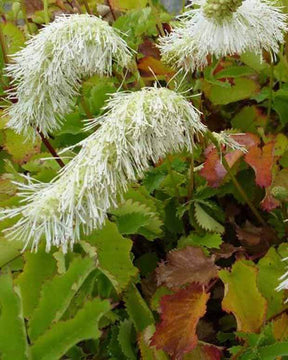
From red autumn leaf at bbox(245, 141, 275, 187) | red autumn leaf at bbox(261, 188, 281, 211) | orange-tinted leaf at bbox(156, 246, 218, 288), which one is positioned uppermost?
red autumn leaf at bbox(245, 141, 275, 187)

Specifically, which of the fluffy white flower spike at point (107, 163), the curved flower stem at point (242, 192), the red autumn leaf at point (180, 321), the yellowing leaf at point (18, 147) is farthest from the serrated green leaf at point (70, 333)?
the yellowing leaf at point (18, 147)

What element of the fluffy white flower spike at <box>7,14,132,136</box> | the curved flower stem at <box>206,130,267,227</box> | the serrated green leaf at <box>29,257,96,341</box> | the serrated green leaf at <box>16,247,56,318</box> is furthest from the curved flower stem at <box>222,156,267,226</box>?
the serrated green leaf at <box>29,257,96,341</box>

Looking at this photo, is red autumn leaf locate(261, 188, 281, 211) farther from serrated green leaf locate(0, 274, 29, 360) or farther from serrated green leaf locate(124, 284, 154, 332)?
serrated green leaf locate(0, 274, 29, 360)

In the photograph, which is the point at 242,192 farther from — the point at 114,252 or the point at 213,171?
the point at 114,252

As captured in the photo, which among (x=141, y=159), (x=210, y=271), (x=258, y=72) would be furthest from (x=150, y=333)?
(x=258, y=72)

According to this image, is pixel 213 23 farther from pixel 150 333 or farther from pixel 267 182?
pixel 150 333

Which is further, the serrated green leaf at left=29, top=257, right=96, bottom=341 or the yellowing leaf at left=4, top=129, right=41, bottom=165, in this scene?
the yellowing leaf at left=4, top=129, right=41, bottom=165

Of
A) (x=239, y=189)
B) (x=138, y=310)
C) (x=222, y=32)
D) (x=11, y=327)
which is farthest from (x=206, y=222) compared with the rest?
(x=11, y=327)

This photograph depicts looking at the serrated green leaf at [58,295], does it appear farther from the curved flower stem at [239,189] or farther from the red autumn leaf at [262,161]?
the red autumn leaf at [262,161]
